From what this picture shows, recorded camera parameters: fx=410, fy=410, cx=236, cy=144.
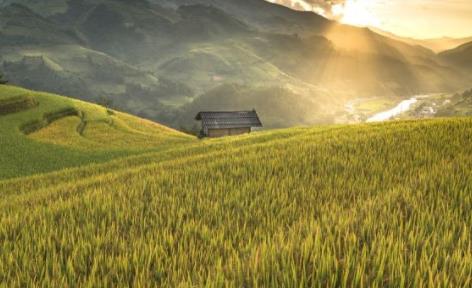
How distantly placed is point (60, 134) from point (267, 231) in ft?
141

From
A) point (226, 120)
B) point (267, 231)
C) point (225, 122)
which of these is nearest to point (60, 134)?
point (225, 122)

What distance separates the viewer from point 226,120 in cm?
6519

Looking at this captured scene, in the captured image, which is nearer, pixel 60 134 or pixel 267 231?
pixel 267 231

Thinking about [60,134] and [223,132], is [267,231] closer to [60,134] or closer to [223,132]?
[60,134]

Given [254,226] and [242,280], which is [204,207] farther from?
[242,280]

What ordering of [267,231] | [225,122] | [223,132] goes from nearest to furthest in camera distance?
1. [267,231]
2. [223,132]
3. [225,122]

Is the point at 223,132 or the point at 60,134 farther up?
the point at 60,134

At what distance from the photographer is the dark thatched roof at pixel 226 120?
6373 cm

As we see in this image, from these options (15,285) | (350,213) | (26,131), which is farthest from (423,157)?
(26,131)

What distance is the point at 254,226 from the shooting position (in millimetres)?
5551

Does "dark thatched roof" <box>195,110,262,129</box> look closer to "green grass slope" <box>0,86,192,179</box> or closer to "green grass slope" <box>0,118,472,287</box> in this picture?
"green grass slope" <box>0,86,192,179</box>

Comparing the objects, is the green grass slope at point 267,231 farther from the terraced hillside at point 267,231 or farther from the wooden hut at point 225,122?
the wooden hut at point 225,122

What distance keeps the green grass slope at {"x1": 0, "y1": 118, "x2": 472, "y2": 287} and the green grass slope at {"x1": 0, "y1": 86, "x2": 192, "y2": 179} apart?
25772 millimetres

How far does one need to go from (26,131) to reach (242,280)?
44355mm
